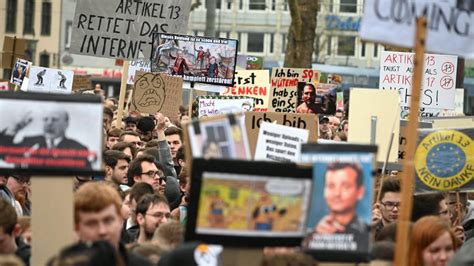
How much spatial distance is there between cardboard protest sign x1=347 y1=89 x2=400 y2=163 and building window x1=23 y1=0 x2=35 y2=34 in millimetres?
60732

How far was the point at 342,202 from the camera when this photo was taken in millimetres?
6184

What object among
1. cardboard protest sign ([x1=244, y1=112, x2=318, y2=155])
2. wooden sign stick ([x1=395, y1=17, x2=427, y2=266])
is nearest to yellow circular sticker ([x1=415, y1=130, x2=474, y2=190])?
cardboard protest sign ([x1=244, y1=112, x2=318, y2=155])

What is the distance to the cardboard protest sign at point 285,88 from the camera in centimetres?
1845

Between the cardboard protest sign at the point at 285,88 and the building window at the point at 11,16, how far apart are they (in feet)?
170

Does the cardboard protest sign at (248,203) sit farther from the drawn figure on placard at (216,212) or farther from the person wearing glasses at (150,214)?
the person wearing glasses at (150,214)

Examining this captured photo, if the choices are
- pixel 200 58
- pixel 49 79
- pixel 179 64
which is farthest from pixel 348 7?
pixel 179 64

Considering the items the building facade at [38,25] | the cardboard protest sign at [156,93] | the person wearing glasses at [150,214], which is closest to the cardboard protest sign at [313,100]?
the cardboard protest sign at [156,93]

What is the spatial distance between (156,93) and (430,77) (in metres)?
3.67

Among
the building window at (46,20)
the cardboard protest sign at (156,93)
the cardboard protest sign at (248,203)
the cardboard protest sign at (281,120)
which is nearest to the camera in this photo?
the cardboard protest sign at (248,203)

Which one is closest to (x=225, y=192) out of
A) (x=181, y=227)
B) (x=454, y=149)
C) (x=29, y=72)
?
(x=181, y=227)

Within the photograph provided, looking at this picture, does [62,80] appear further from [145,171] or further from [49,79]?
[145,171]

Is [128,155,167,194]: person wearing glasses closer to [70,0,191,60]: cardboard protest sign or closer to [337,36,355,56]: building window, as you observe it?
[70,0,191,60]: cardboard protest sign

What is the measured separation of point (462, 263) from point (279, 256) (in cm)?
163

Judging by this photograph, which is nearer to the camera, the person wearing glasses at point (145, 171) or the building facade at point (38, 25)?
the person wearing glasses at point (145, 171)
